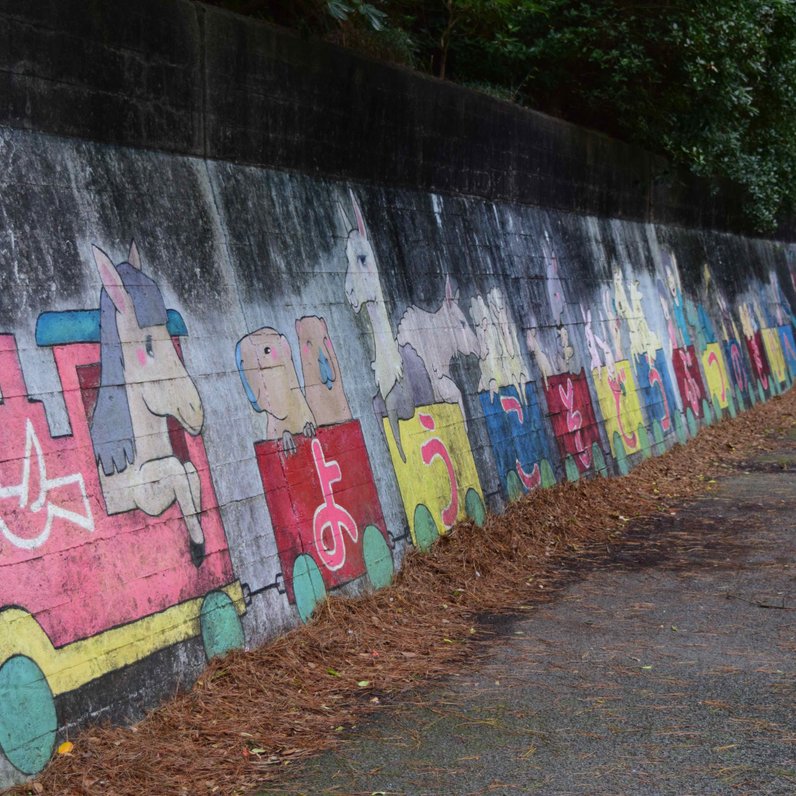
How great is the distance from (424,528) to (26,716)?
406cm

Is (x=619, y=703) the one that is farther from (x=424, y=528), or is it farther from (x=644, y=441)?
(x=644, y=441)

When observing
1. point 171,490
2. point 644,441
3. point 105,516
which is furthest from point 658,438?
point 105,516

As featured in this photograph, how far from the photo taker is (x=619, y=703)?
602 centimetres

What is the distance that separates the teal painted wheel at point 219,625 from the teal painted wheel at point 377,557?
5.04ft

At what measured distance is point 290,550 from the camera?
682 cm

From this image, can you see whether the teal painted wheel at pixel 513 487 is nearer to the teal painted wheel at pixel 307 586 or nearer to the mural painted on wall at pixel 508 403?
the mural painted on wall at pixel 508 403

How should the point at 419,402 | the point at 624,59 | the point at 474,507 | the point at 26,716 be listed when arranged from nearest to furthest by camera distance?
the point at 26,716
the point at 419,402
the point at 474,507
the point at 624,59

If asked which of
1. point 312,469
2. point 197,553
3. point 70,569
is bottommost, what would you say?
point 197,553

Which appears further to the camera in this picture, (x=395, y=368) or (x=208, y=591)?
(x=395, y=368)

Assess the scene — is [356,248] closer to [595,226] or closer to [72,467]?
[72,467]

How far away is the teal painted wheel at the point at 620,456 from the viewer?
13102 millimetres

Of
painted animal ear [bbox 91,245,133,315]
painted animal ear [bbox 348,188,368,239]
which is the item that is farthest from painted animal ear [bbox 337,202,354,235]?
painted animal ear [bbox 91,245,133,315]

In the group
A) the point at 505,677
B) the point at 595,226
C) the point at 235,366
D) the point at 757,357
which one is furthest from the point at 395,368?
the point at 757,357

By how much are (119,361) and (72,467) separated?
27.4 inches
